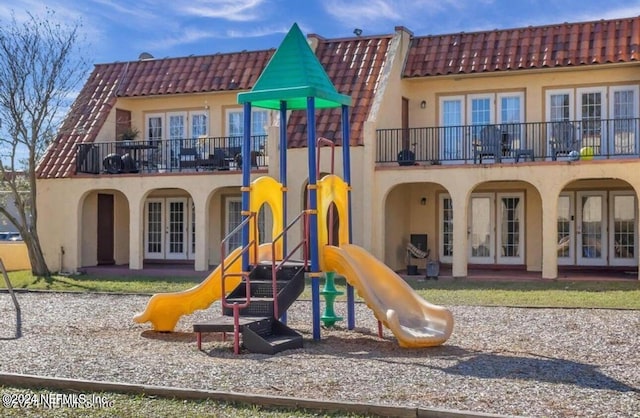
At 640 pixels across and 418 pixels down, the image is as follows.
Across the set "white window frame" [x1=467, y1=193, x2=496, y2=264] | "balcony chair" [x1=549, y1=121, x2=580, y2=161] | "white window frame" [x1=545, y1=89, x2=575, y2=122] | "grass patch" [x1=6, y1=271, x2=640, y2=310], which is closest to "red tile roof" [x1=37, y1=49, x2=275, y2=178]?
"grass patch" [x1=6, y1=271, x2=640, y2=310]

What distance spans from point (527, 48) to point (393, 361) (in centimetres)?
1403

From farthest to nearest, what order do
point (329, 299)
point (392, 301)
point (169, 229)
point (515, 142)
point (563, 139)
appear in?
point (169, 229), point (515, 142), point (563, 139), point (329, 299), point (392, 301)

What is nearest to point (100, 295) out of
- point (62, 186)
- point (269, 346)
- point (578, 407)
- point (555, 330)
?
point (62, 186)

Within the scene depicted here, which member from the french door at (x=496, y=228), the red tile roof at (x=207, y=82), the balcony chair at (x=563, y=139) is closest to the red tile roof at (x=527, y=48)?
the red tile roof at (x=207, y=82)

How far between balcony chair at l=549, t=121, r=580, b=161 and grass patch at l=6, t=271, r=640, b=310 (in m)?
3.28

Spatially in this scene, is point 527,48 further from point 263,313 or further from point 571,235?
point 263,313

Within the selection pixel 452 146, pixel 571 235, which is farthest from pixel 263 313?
pixel 571 235

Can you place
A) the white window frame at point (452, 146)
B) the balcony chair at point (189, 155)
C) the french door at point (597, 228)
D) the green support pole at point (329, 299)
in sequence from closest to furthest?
1. the green support pole at point (329, 299)
2. the white window frame at point (452, 146)
3. the french door at point (597, 228)
4. the balcony chair at point (189, 155)

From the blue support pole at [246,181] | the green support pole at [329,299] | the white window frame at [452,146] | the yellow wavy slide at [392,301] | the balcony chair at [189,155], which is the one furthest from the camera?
the balcony chair at [189,155]

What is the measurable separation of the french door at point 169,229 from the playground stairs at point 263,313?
14.3 meters

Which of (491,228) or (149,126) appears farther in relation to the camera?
(149,126)

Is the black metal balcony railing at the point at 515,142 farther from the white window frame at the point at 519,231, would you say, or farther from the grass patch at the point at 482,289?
the grass patch at the point at 482,289

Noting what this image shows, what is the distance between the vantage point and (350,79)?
73.3ft

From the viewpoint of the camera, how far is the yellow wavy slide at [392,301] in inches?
414
